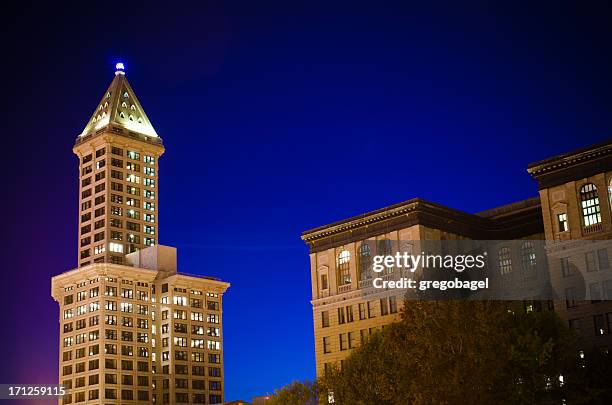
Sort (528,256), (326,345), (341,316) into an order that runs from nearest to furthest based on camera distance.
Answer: (528,256)
(341,316)
(326,345)

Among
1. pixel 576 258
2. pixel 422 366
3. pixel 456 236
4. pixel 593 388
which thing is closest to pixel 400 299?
pixel 456 236

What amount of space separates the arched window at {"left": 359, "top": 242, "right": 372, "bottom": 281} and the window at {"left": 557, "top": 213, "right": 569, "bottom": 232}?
28.6m

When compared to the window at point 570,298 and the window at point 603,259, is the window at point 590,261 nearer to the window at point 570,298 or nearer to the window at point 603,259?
the window at point 603,259

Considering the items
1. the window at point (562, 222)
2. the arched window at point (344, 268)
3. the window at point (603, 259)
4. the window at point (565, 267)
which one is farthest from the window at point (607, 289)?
the arched window at point (344, 268)

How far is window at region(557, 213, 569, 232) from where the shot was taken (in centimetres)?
11706

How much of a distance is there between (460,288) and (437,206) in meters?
12.5

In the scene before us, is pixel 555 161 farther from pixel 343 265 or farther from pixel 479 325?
pixel 479 325

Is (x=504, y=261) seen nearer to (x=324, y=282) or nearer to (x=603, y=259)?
(x=603, y=259)

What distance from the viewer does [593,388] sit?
89625 mm

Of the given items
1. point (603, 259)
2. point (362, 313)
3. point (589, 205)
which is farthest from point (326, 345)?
point (589, 205)

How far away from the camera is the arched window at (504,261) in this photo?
128 meters

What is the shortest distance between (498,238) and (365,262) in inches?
804

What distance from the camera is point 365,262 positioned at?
441 feet

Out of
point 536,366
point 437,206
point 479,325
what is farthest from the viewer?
point 437,206
